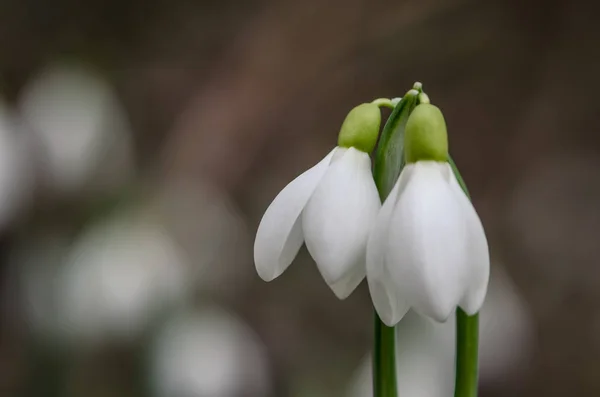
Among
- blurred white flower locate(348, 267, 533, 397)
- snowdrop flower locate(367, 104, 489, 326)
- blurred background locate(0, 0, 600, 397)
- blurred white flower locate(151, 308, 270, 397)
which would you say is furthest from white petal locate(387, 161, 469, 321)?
blurred background locate(0, 0, 600, 397)

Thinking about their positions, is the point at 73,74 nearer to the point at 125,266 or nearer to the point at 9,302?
the point at 125,266

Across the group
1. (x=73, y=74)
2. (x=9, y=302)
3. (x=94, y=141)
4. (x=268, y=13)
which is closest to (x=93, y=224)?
(x=94, y=141)

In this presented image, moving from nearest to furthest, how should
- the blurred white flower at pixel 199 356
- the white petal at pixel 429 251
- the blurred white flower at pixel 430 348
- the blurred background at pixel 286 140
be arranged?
1. the white petal at pixel 429 251
2. the blurred white flower at pixel 430 348
3. the blurred white flower at pixel 199 356
4. the blurred background at pixel 286 140

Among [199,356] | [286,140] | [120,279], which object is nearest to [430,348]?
[199,356]

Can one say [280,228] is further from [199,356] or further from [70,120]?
[70,120]

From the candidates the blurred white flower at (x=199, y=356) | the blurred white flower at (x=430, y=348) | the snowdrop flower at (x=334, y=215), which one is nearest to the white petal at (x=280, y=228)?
the snowdrop flower at (x=334, y=215)

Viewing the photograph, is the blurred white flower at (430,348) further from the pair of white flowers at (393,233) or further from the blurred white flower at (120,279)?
the pair of white flowers at (393,233)
